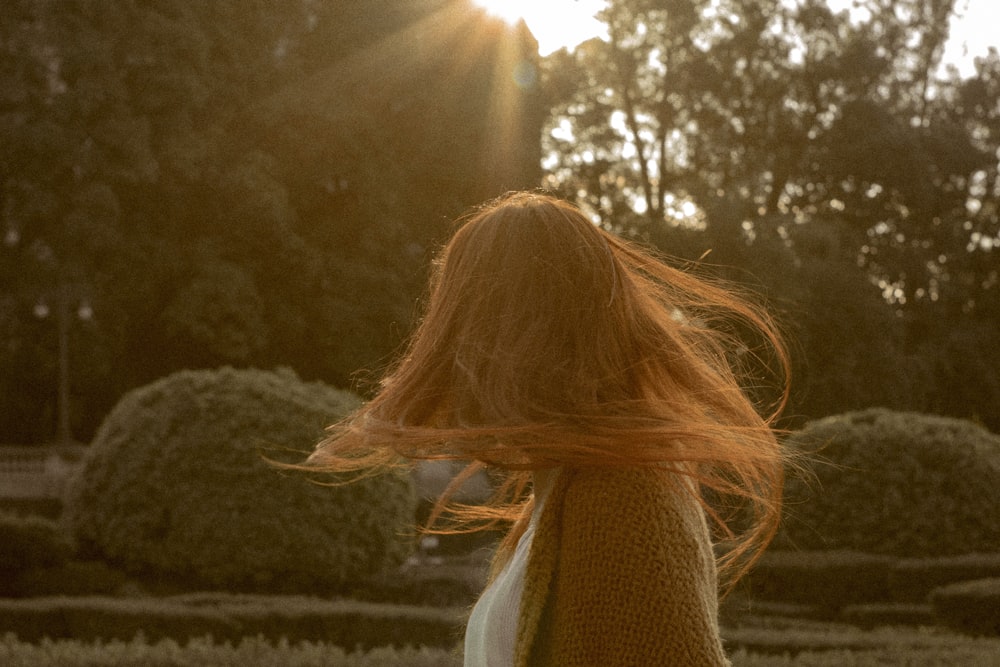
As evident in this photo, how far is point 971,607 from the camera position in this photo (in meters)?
9.29

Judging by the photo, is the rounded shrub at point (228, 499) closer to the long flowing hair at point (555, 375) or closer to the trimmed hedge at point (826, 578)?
the trimmed hedge at point (826, 578)

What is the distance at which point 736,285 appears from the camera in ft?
8.73

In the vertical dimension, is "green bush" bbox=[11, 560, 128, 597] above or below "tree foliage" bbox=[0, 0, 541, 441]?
below

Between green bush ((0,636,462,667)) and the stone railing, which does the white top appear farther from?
the stone railing

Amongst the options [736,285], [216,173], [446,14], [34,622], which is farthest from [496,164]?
[736,285]

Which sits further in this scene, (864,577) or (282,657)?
(864,577)

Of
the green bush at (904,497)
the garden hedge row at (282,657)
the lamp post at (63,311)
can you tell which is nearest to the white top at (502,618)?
the garden hedge row at (282,657)

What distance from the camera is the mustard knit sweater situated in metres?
1.61

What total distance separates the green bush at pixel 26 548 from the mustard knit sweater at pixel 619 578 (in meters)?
10.7

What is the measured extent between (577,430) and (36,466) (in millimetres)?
30694

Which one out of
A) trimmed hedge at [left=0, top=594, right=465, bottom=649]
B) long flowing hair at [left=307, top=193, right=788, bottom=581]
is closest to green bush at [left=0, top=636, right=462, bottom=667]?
trimmed hedge at [left=0, top=594, right=465, bottom=649]

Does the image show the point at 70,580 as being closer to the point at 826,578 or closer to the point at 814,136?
the point at 826,578

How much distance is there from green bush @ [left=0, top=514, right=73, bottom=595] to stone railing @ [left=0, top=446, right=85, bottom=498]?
52.1 feet


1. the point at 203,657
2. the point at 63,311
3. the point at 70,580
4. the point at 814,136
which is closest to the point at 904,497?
the point at 70,580
